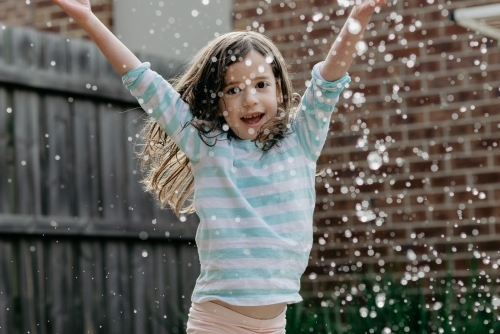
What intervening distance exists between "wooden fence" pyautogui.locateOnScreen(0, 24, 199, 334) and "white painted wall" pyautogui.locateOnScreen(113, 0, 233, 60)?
0.88 meters

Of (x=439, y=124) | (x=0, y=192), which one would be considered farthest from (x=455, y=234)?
(x=0, y=192)

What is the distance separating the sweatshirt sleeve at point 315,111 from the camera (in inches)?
117

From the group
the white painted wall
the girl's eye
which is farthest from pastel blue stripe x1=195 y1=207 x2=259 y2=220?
the white painted wall

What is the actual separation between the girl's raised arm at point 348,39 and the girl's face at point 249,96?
18cm

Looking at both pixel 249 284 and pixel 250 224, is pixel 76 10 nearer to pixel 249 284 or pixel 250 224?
pixel 250 224

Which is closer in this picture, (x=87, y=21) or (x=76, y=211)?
(x=87, y=21)

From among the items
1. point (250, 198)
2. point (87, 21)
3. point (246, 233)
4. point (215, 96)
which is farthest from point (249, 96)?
point (87, 21)

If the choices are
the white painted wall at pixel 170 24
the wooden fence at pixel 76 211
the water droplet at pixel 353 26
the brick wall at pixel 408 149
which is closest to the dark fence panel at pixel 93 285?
the wooden fence at pixel 76 211

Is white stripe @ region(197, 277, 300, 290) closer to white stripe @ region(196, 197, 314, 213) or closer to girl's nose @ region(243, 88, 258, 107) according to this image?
white stripe @ region(196, 197, 314, 213)

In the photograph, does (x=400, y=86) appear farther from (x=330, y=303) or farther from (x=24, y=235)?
(x=24, y=235)

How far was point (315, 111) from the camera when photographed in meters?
3.02

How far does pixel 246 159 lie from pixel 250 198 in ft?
0.44

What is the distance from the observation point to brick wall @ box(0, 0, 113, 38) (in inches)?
269

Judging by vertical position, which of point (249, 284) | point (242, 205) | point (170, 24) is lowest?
point (249, 284)
